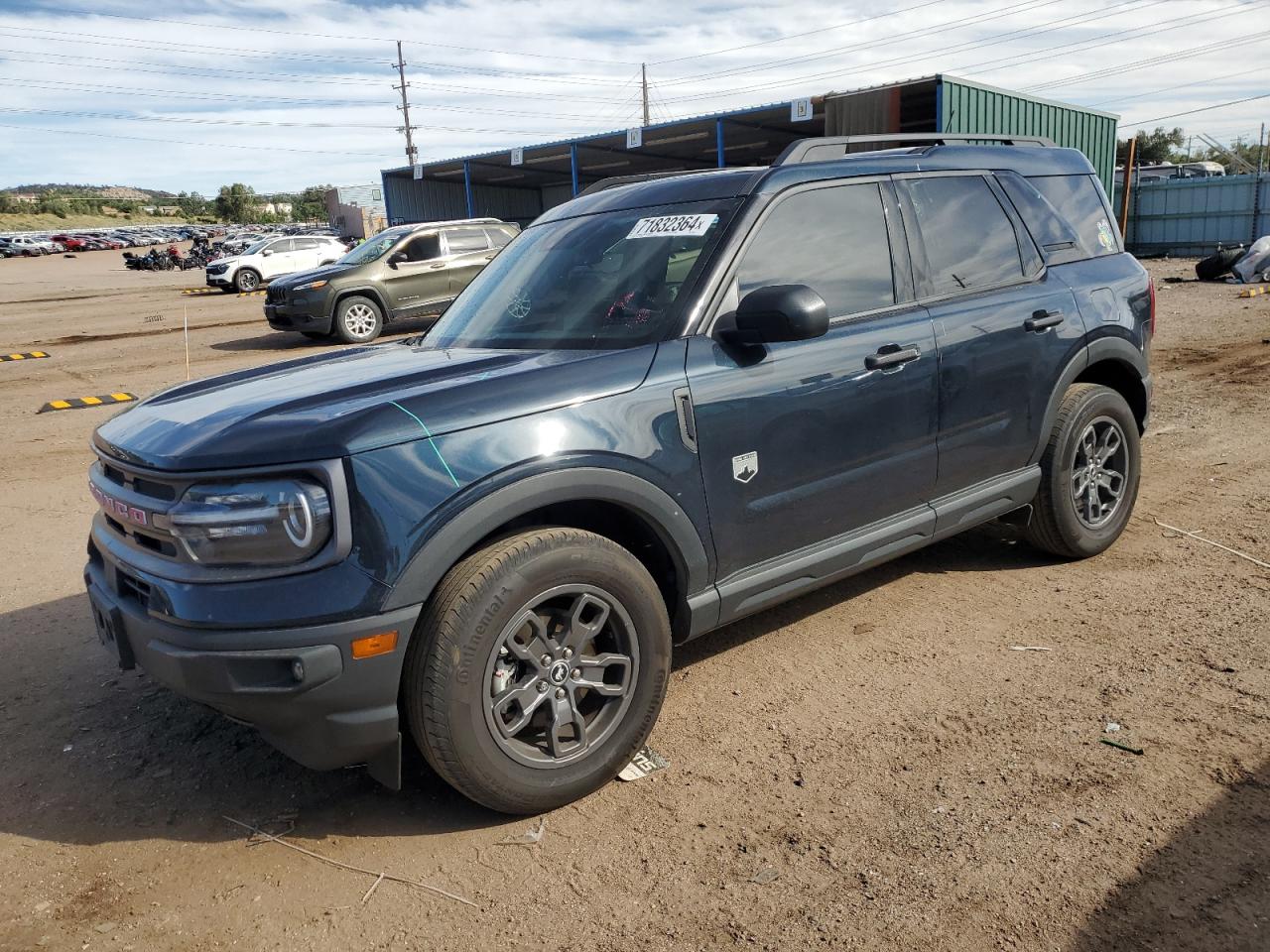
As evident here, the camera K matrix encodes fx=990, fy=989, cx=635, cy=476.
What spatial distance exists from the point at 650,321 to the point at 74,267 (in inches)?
2202

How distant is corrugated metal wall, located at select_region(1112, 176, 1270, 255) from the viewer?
26.4m

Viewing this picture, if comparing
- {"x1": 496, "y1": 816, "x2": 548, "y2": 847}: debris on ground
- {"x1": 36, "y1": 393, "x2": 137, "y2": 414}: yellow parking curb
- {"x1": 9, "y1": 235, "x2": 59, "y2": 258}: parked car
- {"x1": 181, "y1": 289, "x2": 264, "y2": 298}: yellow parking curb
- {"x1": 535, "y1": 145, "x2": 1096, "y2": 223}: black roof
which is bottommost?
{"x1": 496, "y1": 816, "x2": 548, "y2": 847}: debris on ground

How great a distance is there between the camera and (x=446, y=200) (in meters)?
43.0

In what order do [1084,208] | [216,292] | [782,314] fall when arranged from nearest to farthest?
[782,314] → [1084,208] → [216,292]

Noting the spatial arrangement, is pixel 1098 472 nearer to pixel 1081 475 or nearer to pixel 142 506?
pixel 1081 475

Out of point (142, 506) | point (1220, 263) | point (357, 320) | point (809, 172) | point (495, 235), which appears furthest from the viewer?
point (1220, 263)

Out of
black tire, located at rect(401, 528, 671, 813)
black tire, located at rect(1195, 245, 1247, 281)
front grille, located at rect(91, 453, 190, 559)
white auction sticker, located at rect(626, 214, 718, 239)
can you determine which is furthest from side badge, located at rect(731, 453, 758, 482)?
black tire, located at rect(1195, 245, 1247, 281)

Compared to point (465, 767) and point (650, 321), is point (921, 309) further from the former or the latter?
point (465, 767)

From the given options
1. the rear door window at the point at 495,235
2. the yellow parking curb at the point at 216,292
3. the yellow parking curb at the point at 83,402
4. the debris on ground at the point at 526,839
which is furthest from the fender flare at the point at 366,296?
the yellow parking curb at the point at 216,292

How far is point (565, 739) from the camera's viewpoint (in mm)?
3076

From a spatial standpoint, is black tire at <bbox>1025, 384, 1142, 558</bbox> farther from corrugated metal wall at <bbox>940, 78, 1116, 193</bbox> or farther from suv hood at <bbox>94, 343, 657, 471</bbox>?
corrugated metal wall at <bbox>940, 78, 1116, 193</bbox>

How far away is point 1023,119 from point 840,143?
21.9m

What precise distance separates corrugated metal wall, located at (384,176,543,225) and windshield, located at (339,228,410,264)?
23901mm

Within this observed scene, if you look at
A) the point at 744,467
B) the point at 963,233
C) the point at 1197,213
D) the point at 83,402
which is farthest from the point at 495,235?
the point at 1197,213
